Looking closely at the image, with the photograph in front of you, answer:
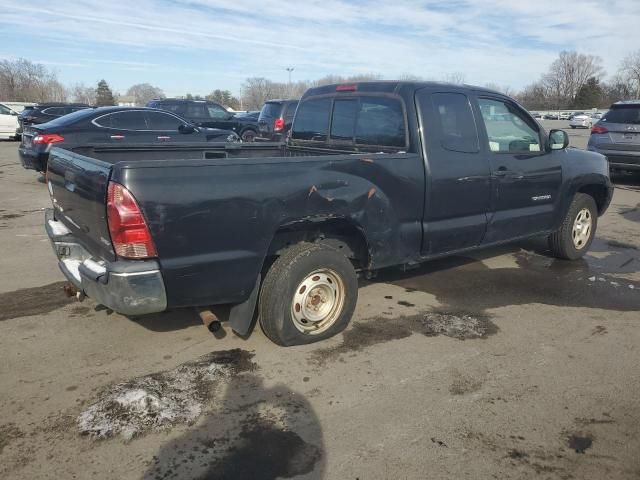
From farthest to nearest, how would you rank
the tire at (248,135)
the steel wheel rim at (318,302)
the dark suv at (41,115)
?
the tire at (248,135) → the dark suv at (41,115) → the steel wheel rim at (318,302)

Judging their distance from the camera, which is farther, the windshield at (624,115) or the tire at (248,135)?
the tire at (248,135)

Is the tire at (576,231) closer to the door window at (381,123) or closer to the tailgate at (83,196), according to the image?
the door window at (381,123)

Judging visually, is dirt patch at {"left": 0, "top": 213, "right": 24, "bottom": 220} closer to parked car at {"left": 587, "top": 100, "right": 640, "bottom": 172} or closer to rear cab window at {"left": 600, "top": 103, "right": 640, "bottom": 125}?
parked car at {"left": 587, "top": 100, "right": 640, "bottom": 172}

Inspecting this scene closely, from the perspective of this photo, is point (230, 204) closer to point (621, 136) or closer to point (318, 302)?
point (318, 302)

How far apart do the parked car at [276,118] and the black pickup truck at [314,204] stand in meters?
9.71

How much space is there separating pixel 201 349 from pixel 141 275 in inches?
39.4

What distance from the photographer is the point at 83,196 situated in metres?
3.36

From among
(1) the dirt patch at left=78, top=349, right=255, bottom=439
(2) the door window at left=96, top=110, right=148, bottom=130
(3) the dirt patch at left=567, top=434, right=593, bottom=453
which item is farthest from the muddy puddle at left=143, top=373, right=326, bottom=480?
(2) the door window at left=96, top=110, right=148, bottom=130

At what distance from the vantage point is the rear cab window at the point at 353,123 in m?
4.40

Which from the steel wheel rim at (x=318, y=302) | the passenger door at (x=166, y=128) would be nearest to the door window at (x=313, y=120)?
the steel wheel rim at (x=318, y=302)

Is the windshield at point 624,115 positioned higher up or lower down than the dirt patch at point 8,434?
higher up

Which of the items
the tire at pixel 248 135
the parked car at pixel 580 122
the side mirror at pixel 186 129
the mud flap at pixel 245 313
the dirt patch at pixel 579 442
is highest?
the parked car at pixel 580 122

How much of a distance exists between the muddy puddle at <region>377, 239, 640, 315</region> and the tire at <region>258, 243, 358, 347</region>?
123 cm

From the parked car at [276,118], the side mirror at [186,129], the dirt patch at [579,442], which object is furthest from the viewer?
the parked car at [276,118]
